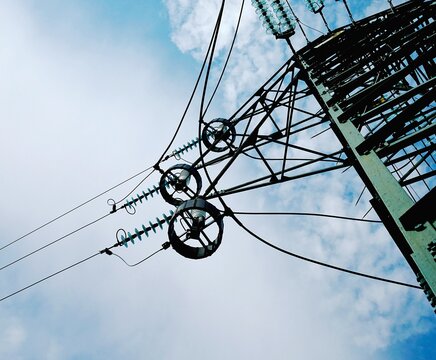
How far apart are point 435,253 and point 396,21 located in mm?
6441

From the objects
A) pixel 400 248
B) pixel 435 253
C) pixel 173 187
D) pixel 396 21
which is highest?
pixel 396 21

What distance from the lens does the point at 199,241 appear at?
5523 millimetres

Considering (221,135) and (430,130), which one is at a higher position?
(221,135)

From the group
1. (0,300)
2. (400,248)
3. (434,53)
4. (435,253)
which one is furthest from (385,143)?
(0,300)

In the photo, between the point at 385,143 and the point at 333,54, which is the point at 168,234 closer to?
the point at 385,143

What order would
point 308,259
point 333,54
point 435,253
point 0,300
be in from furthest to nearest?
point 333,54
point 0,300
point 308,259
point 435,253

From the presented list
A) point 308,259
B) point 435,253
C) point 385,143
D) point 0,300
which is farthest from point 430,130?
point 0,300

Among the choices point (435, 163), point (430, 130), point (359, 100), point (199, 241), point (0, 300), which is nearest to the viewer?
point (430, 130)

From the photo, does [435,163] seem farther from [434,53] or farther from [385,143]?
[385,143]

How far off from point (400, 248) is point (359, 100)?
2196 millimetres

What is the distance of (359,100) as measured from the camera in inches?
182

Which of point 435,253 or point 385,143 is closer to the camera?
point 435,253

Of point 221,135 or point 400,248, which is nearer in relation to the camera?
point 400,248

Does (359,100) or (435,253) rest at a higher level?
(359,100)
